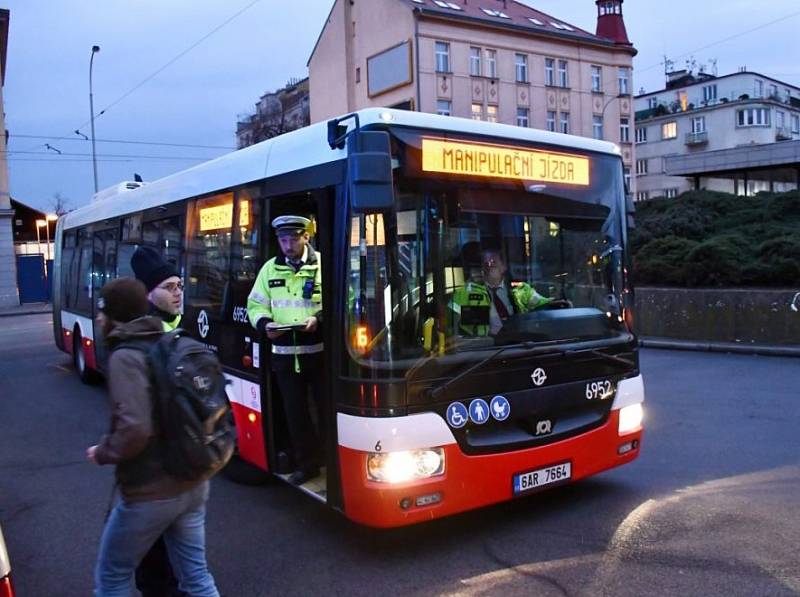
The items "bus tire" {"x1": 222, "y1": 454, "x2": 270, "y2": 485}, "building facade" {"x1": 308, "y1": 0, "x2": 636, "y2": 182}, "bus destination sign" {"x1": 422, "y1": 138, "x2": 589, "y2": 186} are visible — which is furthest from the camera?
"building facade" {"x1": 308, "y1": 0, "x2": 636, "y2": 182}

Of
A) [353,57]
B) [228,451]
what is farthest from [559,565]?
[353,57]

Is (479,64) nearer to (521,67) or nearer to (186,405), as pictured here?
(521,67)

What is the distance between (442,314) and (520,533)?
1596mm

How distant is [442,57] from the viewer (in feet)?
150

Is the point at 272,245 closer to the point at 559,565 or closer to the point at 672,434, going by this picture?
the point at 559,565

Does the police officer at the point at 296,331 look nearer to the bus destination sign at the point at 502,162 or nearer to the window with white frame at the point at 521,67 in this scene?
the bus destination sign at the point at 502,162

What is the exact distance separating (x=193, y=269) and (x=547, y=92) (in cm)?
4752

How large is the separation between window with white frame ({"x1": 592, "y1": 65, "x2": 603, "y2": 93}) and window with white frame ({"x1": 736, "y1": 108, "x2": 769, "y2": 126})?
63.4ft

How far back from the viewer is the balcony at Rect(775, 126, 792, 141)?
219 feet

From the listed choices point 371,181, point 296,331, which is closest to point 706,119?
point 296,331

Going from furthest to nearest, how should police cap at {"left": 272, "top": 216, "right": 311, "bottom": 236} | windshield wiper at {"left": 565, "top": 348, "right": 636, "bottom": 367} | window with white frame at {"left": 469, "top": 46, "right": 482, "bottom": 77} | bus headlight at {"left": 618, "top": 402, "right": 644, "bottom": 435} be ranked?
window with white frame at {"left": 469, "top": 46, "right": 482, "bottom": 77} < bus headlight at {"left": 618, "top": 402, "right": 644, "bottom": 435} < police cap at {"left": 272, "top": 216, "right": 311, "bottom": 236} < windshield wiper at {"left": 565, "top": 348, "right": 636, "bottom": 367}

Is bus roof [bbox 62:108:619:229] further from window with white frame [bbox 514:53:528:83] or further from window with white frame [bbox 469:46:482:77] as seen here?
window with white frame [bbox 514:53:528:83]

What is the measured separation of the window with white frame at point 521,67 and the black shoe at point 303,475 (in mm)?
47257

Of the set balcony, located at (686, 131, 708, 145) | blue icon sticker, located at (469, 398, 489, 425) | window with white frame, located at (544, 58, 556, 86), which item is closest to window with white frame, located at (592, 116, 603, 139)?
window with white frame, located at (544, 58, 556, 86)
